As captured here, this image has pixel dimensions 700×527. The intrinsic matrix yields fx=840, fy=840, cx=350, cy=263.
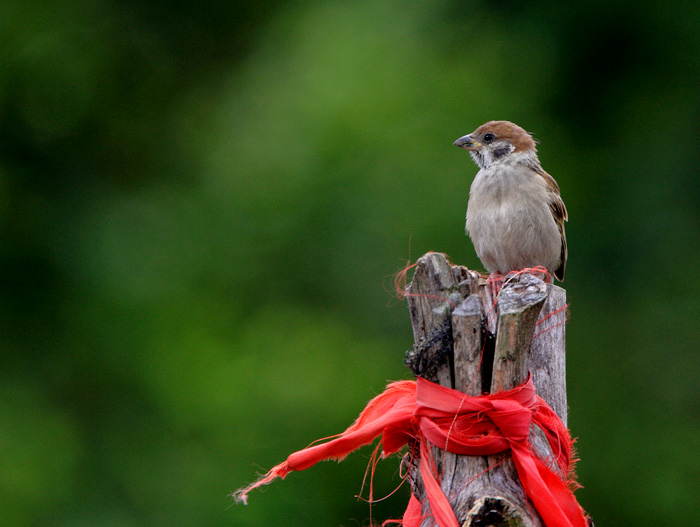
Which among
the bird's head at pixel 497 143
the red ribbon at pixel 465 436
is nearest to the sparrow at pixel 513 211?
the bird's head at pixel 497 143

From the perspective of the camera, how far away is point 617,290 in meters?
7.59

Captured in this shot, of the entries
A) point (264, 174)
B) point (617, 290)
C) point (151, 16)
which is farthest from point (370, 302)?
point (151, 16)

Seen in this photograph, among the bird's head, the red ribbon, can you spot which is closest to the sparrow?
the bird's head

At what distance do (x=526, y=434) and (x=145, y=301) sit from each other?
5.84 m

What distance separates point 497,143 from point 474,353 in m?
2.59

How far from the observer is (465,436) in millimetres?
2084

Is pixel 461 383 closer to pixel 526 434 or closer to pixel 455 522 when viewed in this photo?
pixel 526 434

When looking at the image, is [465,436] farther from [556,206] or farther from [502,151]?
[502,151]

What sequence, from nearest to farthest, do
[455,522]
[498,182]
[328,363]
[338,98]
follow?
1. [455,522]
2. [498,182]
3. [328,363]
4. [338,98]

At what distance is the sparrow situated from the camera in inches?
166

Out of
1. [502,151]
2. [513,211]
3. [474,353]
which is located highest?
[502,151]

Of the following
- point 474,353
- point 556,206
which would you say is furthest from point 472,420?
point 556,206

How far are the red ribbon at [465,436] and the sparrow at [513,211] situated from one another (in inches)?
81.1

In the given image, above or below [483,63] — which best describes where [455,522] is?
below
